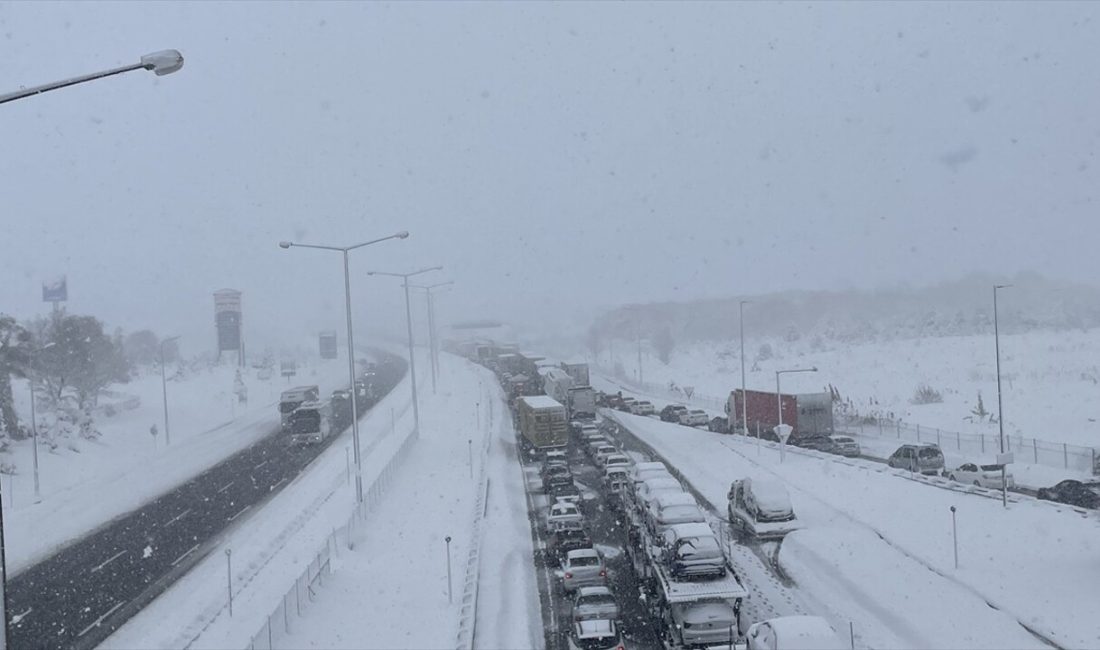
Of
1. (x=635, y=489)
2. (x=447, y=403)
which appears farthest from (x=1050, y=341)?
(x=635, y=489)

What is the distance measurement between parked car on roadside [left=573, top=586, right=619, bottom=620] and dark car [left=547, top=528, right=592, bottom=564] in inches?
200

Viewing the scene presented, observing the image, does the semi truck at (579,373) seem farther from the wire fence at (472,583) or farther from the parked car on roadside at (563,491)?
the parked car on roadside at (563,491)

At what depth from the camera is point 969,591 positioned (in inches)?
795

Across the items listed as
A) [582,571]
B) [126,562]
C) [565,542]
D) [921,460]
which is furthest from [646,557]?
[921,460]

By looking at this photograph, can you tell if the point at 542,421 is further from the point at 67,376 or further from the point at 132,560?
the point at 67,376

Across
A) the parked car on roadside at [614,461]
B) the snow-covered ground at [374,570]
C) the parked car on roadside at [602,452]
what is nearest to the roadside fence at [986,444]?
the parked car on roadside at [614,461]

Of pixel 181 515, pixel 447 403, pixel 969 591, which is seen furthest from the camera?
pixel 447 403

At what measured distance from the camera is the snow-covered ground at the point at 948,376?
51188 millimetres

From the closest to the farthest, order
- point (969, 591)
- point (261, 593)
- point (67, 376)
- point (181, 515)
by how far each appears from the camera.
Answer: point (969, 591), point (261, 593), point (181, 515), point (67, 376)

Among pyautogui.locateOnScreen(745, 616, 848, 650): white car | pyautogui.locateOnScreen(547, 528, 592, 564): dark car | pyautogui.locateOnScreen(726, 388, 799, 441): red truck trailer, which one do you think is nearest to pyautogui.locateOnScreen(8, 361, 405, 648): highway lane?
pyautogui.locateOnScreen(547, 528, 592, 564): dark car

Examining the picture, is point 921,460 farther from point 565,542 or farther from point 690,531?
point 690,531

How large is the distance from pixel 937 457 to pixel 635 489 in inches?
670

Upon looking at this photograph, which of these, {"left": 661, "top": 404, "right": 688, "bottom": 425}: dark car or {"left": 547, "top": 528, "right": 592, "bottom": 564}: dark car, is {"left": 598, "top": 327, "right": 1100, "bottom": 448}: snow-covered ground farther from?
{"left": 547, "top": 528, "right": 592, "bottom": 564}: dark car

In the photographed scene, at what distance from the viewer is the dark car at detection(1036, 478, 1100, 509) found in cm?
2815
